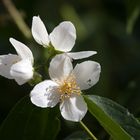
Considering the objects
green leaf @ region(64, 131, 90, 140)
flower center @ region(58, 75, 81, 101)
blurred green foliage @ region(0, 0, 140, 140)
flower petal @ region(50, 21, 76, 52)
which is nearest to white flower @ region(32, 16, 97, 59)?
flower petal @ region(50, 21, 76, 52)

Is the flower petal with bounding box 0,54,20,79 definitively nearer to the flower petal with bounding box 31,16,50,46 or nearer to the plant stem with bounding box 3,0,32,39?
the flower petal with bounding box 31,16,50,46

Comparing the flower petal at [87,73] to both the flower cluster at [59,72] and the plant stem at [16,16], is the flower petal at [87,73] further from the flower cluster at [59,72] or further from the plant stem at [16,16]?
the plant stem at [16,16]

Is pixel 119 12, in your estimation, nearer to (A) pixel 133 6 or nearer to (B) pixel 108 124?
(A) pixel 133 6

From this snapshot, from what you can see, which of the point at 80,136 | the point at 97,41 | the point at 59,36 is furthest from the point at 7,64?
the point at 97,41

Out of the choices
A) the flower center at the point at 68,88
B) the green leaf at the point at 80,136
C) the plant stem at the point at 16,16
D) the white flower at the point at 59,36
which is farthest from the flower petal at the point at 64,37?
the plant stem at the point at 16,16

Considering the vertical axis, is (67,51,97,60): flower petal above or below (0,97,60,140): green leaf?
above

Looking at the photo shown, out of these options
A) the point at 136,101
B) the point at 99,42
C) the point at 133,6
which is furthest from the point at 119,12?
the point at 133,6
